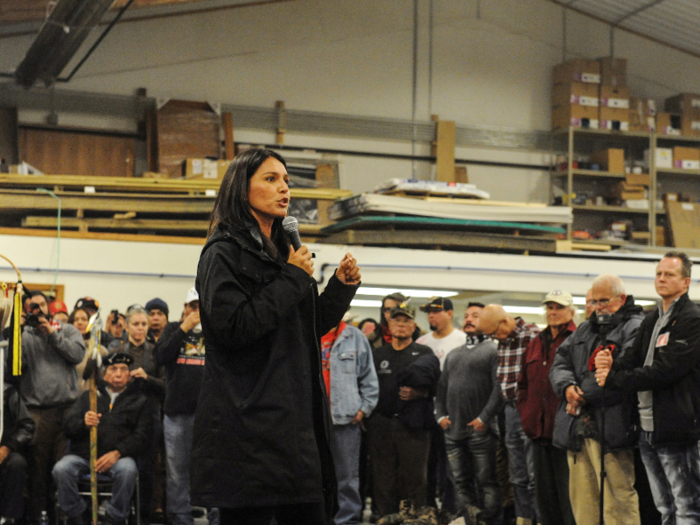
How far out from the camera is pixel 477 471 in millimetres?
5965

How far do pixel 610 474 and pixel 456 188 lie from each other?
5591 millimetres

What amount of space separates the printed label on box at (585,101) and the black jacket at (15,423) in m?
10.6

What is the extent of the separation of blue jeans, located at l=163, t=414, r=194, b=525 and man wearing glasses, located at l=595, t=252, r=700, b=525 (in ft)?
9.15

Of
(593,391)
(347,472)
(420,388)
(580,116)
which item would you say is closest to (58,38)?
(420,388)

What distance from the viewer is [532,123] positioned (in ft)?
47.1

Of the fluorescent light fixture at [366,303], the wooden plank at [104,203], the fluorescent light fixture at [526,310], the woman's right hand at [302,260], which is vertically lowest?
the woman's right hand at [302,260]

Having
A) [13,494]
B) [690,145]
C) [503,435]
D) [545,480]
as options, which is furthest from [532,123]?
[13,494]

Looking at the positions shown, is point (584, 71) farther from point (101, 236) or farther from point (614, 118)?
point (101, 236)

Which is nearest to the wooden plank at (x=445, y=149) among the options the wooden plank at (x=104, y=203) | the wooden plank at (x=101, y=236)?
the wooden plank at (x=104, y=203)

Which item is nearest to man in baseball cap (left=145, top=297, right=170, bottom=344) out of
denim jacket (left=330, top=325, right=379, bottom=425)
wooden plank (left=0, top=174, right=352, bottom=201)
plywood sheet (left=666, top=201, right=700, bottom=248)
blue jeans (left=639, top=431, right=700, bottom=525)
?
denim jacket (left=330, top=325, right=379, bottom=425)

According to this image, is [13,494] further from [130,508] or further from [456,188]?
[456,188]

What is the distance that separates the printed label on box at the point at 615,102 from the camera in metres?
13.7

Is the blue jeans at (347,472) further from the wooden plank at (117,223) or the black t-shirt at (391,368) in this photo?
the wooden plank at (117,223)

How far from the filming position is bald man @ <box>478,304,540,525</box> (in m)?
5.79
